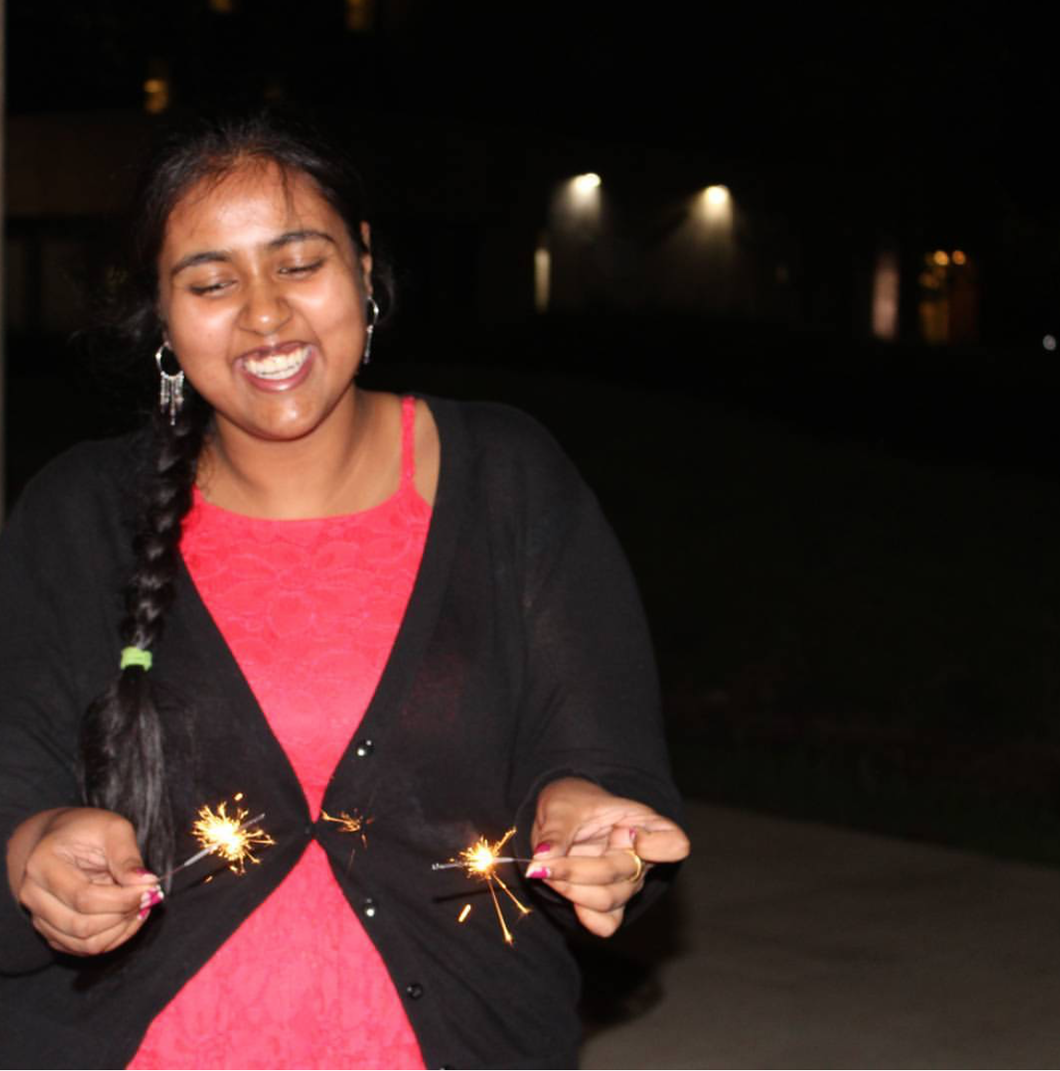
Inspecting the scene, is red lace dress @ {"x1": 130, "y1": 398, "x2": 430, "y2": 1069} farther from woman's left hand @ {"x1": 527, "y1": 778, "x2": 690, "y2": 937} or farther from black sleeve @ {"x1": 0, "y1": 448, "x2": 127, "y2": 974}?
woman's left hand @ {"x1": 527, "y1": 778, "x2": 690, "y2": 937}

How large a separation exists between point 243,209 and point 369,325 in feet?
0.89

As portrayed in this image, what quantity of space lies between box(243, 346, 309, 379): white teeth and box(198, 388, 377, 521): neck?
98 mm

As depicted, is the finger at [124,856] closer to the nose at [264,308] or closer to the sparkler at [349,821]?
the sparkler at [349,821]

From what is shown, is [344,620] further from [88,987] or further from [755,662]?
[755,662]

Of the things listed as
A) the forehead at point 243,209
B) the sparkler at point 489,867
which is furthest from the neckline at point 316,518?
the sparkler at point 489,867

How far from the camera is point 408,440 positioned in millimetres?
2770

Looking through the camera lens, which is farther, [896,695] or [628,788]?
[896,695]

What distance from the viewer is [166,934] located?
2441 millimetres

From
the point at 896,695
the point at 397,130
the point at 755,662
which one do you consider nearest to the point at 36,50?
the point at 755,662

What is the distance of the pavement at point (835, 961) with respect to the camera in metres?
5.84

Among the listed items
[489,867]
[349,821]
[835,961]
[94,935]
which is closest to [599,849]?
[489,867]

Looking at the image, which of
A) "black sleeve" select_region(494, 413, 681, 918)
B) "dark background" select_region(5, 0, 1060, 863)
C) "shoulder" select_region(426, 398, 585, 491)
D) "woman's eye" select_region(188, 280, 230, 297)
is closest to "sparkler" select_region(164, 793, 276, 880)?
"black sleeve" select_region(494, 413, 681, 918)

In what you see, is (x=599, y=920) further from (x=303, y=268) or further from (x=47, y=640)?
(x=303, y=268)

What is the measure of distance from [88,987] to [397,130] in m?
25.9
